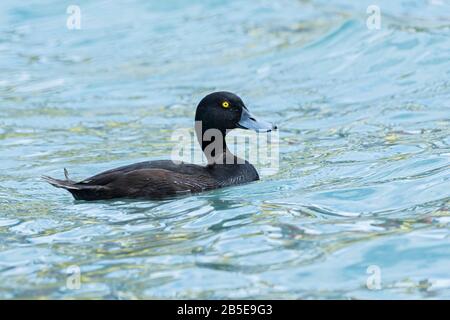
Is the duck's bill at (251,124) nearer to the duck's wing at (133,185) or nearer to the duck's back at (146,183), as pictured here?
the duck's back at (146,183)

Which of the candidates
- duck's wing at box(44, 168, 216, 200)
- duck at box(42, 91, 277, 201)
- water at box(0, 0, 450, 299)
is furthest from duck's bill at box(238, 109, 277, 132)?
duck's wing at box(44, 168, 216, 200)

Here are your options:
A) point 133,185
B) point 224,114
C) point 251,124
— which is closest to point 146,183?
point 133,185

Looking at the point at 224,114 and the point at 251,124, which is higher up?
the point at 224,114

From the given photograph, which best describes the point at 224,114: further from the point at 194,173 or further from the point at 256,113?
the point at 256,113

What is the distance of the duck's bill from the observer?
10.4 meters

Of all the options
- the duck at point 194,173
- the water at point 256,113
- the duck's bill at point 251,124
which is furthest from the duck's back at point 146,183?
the duck's bill at point 251,124

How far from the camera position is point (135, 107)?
47.6ft

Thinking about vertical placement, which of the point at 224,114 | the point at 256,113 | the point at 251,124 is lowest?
the point at 256,113

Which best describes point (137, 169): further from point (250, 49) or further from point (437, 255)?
point (250, 49)

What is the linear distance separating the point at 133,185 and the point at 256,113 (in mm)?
5002

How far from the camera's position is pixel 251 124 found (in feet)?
34.1

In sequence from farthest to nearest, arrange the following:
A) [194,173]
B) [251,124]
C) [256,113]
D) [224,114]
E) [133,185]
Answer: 1. [256,113]
2. [251,124]
3. [224,114]
4. [194,173]
5. [133,185]

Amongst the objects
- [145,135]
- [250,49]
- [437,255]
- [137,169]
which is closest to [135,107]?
[145,135]

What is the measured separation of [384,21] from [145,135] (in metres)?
6.90
